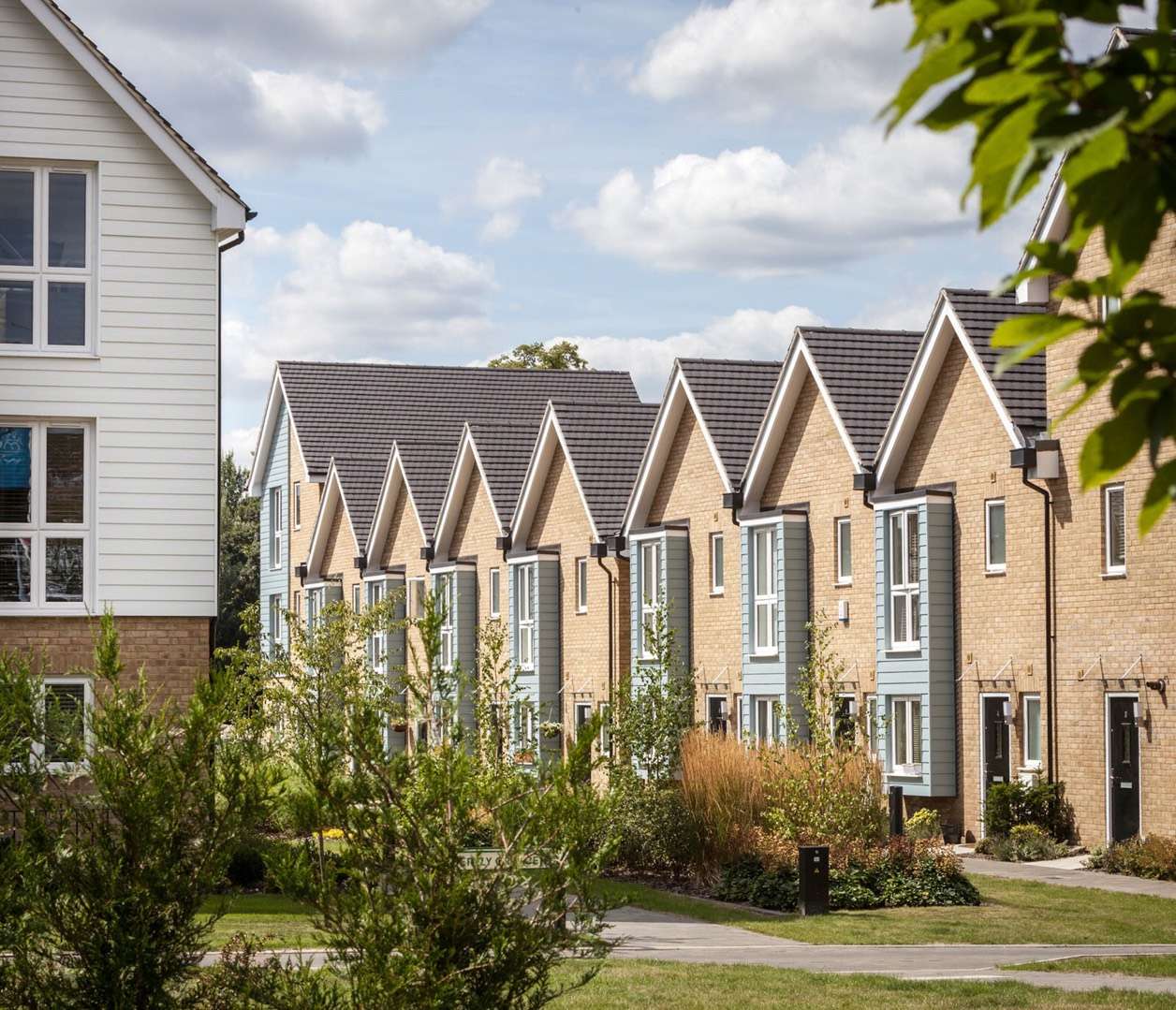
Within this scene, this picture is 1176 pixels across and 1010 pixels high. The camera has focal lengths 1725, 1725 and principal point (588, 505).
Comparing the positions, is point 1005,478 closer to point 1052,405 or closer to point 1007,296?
point 1052,405

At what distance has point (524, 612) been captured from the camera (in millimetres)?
44875

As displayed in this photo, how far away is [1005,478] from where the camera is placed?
94.3 feet

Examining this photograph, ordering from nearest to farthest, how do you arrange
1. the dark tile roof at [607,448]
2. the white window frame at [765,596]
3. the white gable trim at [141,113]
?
the white gable trim at [141,113]
the white window frame at [765,596]
the dark tile roof at [607,448]

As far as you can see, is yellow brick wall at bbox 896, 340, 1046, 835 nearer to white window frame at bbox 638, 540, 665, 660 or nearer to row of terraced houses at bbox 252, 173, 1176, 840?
row of terraced houses at bbox 252, 173, 1176, 840

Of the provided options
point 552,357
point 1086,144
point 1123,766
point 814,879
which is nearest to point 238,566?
point 552,357

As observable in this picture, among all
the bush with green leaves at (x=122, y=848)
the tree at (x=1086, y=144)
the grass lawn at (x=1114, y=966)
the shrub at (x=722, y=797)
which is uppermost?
the tree at (x=1086, y=144)

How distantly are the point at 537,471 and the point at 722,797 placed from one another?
21.6m

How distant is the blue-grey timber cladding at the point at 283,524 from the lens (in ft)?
204

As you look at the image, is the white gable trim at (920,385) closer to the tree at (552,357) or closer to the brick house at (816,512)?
Result: the brick house at (816,512)

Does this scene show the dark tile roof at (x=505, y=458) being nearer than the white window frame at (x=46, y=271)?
No

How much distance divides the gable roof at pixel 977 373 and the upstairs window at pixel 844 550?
1.92m

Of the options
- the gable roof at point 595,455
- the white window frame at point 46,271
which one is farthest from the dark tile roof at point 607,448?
the white window frame at point 46,271

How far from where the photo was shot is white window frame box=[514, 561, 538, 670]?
44.3 metres

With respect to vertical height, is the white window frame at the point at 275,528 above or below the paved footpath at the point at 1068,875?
above
